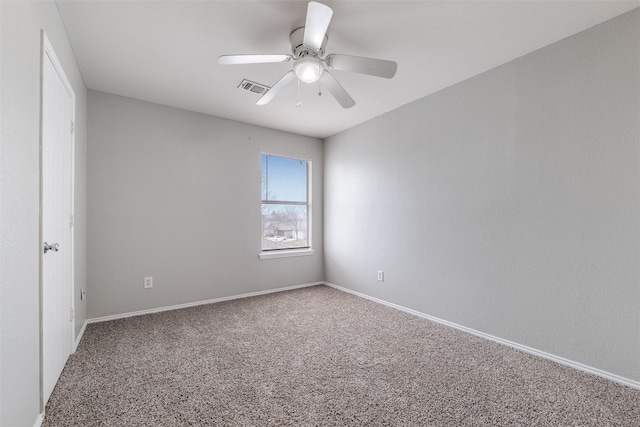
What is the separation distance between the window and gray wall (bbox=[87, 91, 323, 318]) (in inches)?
7.2

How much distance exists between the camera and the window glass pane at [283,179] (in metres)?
4.26

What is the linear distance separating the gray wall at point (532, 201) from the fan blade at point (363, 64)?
129cm

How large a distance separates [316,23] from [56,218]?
2.02 metres

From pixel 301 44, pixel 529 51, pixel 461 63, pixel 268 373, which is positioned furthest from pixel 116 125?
pixel 529 51

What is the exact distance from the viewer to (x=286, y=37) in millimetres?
2143

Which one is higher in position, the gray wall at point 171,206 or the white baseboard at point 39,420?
the gray wall at point 171,206

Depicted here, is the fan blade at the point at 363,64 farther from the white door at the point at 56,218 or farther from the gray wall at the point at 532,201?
the white door at the point at 56,218

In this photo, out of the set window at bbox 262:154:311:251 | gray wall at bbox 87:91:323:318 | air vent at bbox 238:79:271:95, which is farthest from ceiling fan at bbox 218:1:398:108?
window at bbox 262:154:311:251

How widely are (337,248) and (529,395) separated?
291 cm

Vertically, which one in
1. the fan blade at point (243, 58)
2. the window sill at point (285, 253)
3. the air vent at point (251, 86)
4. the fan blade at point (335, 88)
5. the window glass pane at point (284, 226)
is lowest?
the window sill at point (285, 253)

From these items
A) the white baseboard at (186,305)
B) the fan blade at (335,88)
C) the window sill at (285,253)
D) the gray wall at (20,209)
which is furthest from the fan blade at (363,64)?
the white baseboard at (186,305)

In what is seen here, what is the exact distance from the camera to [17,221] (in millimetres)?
1259

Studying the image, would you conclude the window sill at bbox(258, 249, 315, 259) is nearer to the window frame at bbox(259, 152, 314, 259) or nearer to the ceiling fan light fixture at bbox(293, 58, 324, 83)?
the window frame at bbox(259, 152, 314, 259)

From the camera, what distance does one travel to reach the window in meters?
4.26
